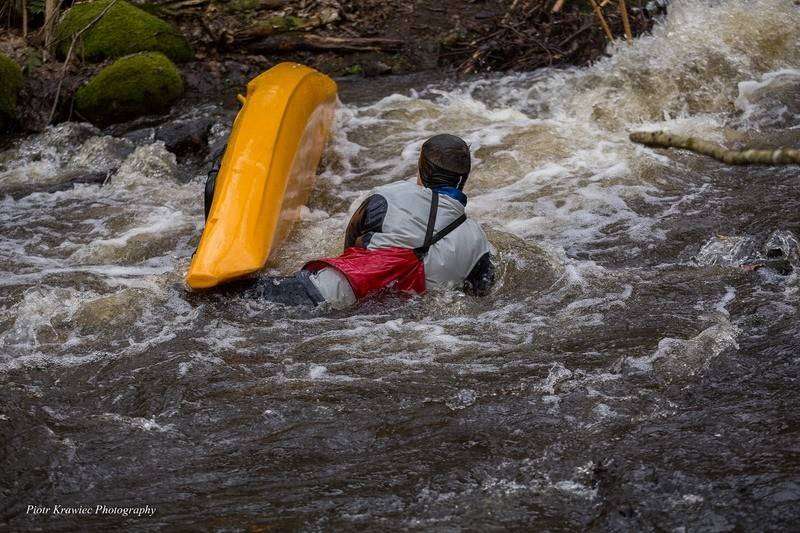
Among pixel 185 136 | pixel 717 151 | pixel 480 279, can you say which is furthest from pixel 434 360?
pixel 185 136

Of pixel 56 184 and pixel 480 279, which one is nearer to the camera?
pixel 480 279

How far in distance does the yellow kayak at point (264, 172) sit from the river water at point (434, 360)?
20 centimetres

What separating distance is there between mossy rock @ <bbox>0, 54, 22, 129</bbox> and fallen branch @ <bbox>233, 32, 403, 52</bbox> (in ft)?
7.72

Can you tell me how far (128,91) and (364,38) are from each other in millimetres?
2794

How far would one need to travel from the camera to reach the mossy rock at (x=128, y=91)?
857cm

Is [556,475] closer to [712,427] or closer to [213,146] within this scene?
[712,427]

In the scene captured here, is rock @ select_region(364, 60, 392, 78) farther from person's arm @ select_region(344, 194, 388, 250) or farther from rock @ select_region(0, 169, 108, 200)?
person's arm @ select_region(344, 194, 388, 250)

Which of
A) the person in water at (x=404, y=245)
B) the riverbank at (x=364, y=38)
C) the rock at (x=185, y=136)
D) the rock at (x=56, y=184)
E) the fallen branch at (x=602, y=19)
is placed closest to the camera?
the person in water at (x=404, y=245)

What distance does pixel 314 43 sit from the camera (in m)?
10.0

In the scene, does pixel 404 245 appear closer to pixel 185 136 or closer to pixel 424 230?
pixel 424 230

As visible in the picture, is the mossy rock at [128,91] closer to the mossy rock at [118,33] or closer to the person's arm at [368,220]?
the mossy rock at [118,33]

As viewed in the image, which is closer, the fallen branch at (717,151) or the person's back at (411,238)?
the person's back at (411,238)

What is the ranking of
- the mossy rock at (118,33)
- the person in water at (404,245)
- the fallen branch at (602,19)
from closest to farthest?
the person in water at (404,245)
the fallen branch at (602,19)
the mossy rock at (118,33)

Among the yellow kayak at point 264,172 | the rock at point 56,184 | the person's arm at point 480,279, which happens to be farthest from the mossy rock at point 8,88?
the person's arm at point 480,279
